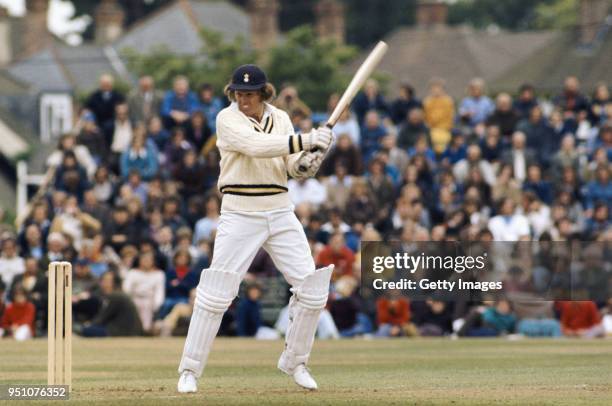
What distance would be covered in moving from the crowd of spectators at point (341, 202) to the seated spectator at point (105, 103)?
0.03 meters

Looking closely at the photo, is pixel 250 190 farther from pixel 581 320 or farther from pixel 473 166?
pixel 473 166

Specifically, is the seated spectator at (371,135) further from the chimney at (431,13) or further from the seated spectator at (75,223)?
the chimney at (431,13)

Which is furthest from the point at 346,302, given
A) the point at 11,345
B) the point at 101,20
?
the point at 101,20

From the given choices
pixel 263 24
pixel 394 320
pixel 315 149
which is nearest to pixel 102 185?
pixel 394 320

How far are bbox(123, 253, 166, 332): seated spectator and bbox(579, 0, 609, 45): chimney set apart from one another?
1826 inches

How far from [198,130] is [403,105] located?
3.71 metres

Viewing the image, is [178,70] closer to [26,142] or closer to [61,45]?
[26,142]

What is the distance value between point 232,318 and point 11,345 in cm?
425

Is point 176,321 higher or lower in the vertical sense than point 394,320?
lower

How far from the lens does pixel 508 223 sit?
2477cm

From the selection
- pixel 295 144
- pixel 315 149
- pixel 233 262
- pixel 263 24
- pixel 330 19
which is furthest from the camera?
pixel 330 19

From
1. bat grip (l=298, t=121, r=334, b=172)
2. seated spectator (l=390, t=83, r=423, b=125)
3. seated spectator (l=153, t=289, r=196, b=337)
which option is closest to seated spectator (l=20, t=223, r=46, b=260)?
seated spectator (l=153, t=289, r=196, b=337)

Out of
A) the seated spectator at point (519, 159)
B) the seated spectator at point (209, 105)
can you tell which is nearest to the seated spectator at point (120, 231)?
the seated spectator at point (209, 105)

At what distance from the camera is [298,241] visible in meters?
12.8
